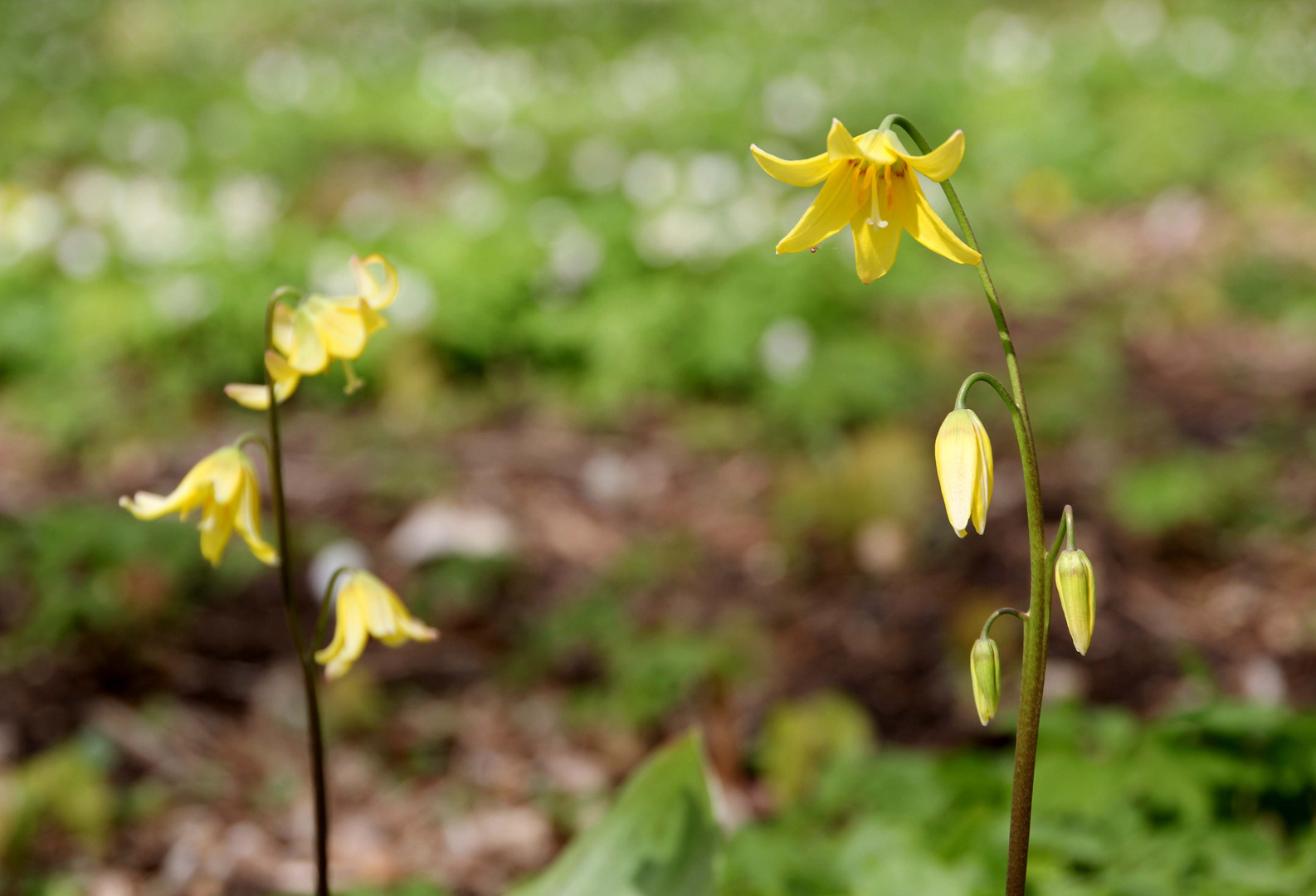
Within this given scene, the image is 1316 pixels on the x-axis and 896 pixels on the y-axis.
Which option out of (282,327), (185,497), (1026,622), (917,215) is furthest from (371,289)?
(1026,622)

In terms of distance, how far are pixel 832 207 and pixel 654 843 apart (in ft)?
3.37

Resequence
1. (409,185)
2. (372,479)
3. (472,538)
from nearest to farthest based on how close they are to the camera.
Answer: (472,538)
(372,479)
(409,185)

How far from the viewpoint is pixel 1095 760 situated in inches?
73.5

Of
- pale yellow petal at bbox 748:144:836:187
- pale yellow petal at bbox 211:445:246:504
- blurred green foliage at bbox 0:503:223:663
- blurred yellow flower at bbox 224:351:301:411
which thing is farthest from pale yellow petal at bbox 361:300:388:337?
blurred green foliage at bbox 0:503:223:663

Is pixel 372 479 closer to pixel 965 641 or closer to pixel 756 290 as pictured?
pixel 756 290

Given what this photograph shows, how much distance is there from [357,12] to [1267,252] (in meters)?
11.9

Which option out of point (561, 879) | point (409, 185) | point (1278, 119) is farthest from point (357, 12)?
point (561, 879)

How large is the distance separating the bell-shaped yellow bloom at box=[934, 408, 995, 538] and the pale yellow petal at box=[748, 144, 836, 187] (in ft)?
1.00

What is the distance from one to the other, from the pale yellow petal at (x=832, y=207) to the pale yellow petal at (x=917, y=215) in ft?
0.15

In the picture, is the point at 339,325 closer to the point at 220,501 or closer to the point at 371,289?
the point at 371,289

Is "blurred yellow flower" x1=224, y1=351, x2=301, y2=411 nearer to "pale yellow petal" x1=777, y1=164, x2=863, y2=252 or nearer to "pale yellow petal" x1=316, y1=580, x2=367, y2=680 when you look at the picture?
"pale yellow petal" x1=316, y1=580, x2=367, y2=680

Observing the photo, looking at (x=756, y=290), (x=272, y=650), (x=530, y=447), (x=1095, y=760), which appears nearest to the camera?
(x=1095, y=760)

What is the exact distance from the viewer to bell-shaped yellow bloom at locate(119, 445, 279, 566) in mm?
1436

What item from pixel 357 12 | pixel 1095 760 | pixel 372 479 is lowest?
pixel 357 12
